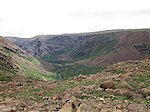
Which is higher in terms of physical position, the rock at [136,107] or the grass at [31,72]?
the rock at [136,107]

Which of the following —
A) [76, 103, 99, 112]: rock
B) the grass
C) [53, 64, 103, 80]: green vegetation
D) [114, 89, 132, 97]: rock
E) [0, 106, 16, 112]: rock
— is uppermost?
[76, 103, 99, 112]: rock

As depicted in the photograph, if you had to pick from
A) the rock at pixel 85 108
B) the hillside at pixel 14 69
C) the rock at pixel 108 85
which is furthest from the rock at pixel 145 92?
the hillside at pixel 14 69

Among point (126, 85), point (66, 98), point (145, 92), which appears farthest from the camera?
point (126, 85)

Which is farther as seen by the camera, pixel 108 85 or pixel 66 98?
pixel 108 85

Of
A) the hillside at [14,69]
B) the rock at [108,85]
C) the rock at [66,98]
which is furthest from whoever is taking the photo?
the hillside at [14,69]

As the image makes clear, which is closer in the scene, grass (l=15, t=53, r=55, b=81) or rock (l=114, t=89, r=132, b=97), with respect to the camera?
rock (l=114, t=89, r=132, b=97)

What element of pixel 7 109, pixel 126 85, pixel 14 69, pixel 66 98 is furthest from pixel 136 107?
pixel 14 69

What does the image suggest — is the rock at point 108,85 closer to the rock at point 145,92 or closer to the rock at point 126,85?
the rock at point 126,85

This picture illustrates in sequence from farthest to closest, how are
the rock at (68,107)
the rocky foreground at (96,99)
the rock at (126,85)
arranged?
the rock at (126,85) < the rocky foreground at (96,99) < the rock at (68,107)

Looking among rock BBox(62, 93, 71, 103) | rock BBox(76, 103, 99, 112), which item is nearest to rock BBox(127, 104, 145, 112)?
rock BBox(76, 103, 99, 112)

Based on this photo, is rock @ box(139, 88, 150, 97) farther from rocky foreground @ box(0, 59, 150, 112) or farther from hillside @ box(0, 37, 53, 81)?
hillside @ box(0, 37, 53, 81)

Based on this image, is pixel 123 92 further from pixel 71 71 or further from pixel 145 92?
pixel 71 71

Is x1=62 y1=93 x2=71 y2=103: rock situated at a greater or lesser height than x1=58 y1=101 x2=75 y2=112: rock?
lesser

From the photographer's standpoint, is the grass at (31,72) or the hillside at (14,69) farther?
the grass at (31,72)
